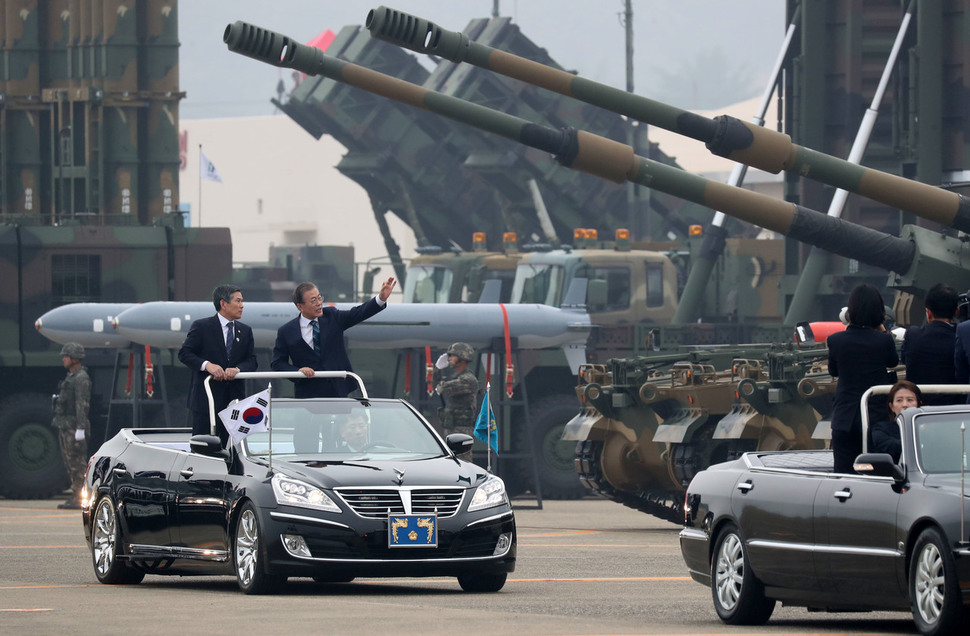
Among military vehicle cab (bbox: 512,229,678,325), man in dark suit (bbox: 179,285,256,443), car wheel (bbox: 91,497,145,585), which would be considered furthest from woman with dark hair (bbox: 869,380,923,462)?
military vehicle cab (bbox: 512,229,678,325)

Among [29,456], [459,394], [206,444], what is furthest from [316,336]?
[29,456]

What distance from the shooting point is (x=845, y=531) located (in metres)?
10.6

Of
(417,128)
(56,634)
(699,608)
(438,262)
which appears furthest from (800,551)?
(417,128)

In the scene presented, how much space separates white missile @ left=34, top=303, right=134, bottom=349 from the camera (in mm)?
26859

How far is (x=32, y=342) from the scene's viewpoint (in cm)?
2902

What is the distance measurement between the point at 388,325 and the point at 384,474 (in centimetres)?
1413

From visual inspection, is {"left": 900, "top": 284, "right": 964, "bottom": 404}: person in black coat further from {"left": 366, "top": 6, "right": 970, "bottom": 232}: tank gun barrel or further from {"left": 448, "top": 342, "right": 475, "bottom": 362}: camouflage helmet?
{"left": 448, "top": 342, "right": 475, "bottom": 362}: camouflage helmet

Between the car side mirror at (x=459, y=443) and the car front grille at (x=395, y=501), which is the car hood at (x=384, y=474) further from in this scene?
the car side mirror at (x=459, y=443)

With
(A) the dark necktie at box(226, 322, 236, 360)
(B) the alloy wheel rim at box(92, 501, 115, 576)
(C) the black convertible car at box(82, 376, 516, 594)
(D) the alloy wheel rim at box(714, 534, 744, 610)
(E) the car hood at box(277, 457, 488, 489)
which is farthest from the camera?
(A) the dark necktie at box(226, 322, 236, 360)

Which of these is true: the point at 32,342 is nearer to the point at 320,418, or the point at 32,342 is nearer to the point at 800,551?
the point at 320,418

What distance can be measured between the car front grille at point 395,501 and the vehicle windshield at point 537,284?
670 inches

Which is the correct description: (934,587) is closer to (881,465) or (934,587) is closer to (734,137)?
(881,465)

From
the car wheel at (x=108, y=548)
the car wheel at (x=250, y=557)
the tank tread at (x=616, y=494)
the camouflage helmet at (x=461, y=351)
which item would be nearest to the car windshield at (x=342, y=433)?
the car wheel at (x=250, y=557)

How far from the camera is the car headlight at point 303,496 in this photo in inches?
500
